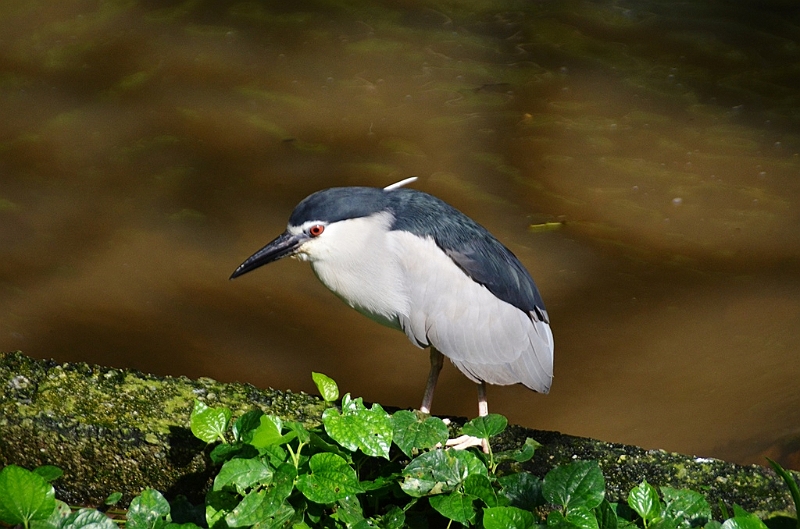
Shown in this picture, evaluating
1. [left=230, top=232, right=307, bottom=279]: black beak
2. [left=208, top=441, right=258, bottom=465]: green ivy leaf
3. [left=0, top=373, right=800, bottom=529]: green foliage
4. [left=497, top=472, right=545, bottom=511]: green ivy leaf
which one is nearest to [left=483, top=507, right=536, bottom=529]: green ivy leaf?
[left=0, top=373, right=800, bottom=529]: green foliage

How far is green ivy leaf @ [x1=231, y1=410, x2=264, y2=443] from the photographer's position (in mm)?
1756

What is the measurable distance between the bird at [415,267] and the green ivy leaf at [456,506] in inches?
23.7

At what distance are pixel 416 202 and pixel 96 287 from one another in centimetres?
191

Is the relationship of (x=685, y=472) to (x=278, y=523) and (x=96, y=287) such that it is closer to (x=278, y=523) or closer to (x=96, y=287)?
(x=278, y=523)

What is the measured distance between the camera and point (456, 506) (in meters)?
1.68

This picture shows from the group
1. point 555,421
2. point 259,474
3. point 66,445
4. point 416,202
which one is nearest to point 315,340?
point 555,421

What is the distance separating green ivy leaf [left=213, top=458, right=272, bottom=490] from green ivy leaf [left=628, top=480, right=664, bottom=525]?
2.36 feet

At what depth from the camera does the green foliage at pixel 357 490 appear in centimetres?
163

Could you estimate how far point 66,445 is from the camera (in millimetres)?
1967

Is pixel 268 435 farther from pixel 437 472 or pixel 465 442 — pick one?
pixel 465 442

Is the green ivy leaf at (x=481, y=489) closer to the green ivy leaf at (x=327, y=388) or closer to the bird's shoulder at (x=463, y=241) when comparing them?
the green ivy leaf at (x=327, y=388)

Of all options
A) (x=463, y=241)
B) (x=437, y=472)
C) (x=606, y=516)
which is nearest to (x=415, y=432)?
(x=437, y=472)

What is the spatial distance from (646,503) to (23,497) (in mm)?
1185

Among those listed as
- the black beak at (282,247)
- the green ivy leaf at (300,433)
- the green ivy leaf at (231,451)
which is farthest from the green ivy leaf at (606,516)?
the black beak at (282,247)
